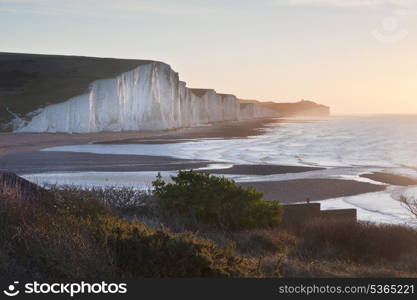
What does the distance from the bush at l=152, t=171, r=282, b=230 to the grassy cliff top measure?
177 ft

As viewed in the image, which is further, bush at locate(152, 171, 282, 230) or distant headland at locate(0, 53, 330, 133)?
distant headland at locate(0, 53, 330, 133)

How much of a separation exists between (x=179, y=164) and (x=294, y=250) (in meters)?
28.7

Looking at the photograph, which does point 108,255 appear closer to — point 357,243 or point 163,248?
point 163,248

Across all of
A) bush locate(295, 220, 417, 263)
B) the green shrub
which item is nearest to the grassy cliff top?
bush locate(295, 220, 417, 263)

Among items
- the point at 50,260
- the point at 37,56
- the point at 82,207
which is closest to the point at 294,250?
the point at 82,207

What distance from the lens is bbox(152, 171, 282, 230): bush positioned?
53.3ft

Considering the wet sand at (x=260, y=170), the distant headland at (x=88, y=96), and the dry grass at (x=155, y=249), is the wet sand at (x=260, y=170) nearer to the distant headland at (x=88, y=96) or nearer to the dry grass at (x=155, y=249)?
the dry grass at (x=155, y=249)

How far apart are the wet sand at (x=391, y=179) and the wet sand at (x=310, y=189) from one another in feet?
6.65

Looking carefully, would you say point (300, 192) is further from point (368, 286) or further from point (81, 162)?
point (368, 286)

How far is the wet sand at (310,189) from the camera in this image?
2756cm

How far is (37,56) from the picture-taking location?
119m

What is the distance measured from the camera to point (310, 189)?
30.0 meters

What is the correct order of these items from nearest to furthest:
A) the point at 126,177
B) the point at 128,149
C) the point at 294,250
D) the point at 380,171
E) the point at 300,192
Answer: the point at 294,250 → the point at 300,192 → the point at 126,177 → the point at 380,171 → the point at 128,149

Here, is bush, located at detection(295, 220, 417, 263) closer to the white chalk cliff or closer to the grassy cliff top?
the white chalk cliff
